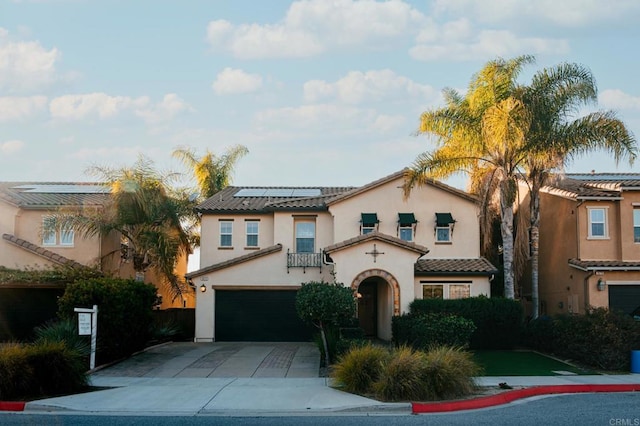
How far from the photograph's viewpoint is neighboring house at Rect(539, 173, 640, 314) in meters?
27.3

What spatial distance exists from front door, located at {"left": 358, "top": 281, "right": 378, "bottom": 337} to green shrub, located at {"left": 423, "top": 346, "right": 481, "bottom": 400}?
14.6 metres

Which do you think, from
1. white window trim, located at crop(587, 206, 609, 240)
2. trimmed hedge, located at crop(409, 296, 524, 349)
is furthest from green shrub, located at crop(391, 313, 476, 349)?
white window trim, located at crop(587, 206, 609, 240)

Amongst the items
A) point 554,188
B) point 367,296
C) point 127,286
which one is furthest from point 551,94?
point 127,286

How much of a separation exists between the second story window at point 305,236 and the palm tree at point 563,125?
32.0ft

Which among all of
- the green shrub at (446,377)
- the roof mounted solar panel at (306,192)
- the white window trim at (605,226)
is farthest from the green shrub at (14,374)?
the white window trim at (605,226)

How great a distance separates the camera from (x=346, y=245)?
1033 inches

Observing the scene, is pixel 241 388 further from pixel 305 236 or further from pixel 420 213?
pixel 420 213

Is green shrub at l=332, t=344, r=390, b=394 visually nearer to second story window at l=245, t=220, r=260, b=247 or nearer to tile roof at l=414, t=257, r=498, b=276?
tile roof at l=414, t=257, r=498, b=276

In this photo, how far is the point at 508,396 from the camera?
15727mm

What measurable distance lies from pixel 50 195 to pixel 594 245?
79.4 feet

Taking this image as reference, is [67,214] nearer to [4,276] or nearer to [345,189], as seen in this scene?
[4,276]

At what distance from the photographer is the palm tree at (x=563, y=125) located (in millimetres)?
25797

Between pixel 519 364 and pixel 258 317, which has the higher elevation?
pixel 258 317

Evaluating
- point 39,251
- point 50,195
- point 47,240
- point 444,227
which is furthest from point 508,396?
point 50,195
